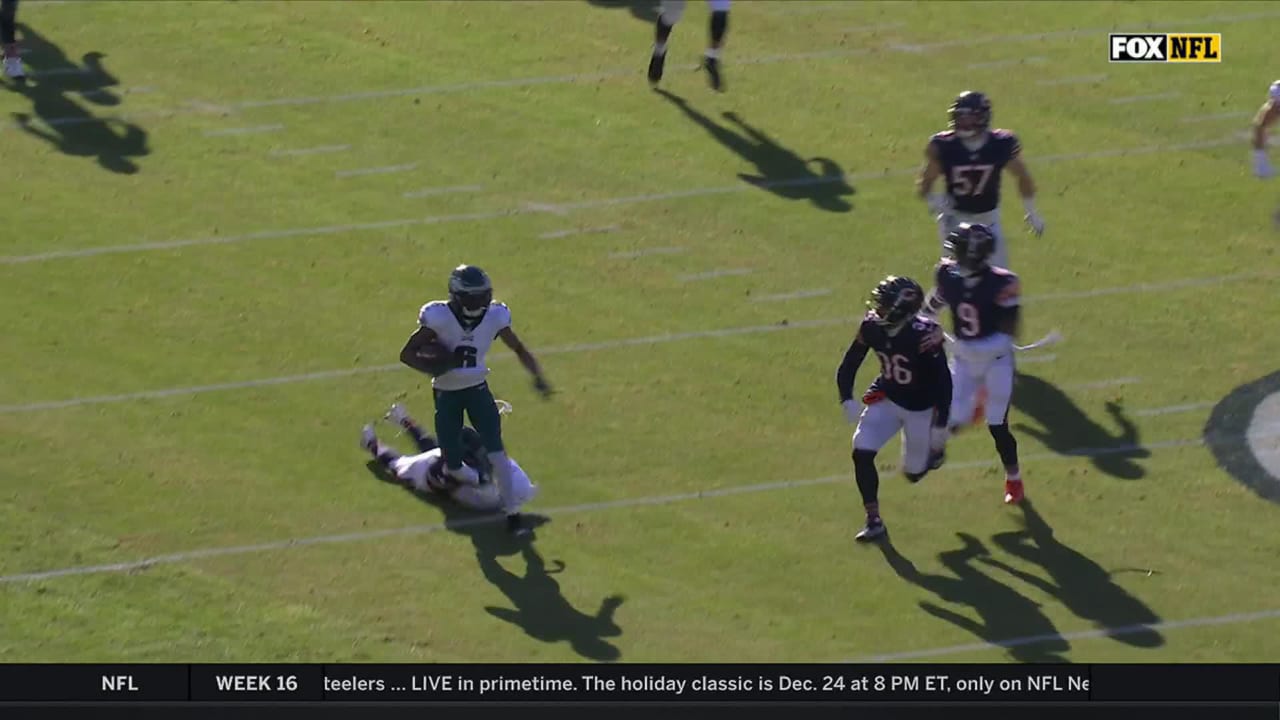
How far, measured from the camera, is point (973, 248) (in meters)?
12.3

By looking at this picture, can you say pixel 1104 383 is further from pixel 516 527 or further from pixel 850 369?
pixel 516 527

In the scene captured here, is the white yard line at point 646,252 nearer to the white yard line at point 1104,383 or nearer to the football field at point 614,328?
the football field at point 614,328

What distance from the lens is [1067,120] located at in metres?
18.1

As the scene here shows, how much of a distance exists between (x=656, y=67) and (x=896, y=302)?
292 inches

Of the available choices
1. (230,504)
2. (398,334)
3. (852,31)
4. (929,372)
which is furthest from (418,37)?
(929,372)

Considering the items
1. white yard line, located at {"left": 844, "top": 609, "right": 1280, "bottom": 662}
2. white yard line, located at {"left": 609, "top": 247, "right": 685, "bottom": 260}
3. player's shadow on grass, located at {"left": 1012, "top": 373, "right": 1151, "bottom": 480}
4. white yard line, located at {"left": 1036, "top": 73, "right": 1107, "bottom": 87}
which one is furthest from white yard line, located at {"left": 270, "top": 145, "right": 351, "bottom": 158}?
white yard line, located at {"left": 844, "top": 609, "right": 1280, "bottom": 662}

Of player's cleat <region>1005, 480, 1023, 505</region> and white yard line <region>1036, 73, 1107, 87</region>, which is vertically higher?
white yard line <region>1036, 73, 1107, 87</region>

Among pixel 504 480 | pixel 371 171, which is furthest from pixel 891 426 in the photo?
pixel 371 171

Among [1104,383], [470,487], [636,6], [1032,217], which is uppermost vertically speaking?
[636,6]

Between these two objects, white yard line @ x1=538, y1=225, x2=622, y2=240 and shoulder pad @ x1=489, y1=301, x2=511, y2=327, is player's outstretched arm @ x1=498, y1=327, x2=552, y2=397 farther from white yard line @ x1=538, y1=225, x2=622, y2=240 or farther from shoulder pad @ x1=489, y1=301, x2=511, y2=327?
white yard line @ x1=538, y1=225, x2=622, y2=240

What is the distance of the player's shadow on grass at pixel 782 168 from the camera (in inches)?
666

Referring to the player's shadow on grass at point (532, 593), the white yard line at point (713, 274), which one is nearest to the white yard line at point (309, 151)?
the white yard line at point (713, 274)

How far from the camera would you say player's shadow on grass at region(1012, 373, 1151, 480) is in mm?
13219

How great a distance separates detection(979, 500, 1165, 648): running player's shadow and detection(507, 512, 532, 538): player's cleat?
281 centimetres
